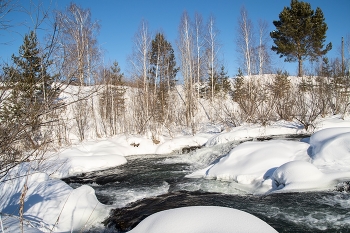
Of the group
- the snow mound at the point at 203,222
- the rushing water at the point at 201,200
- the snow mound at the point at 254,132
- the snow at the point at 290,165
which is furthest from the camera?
the snow mound at the point at 254,132

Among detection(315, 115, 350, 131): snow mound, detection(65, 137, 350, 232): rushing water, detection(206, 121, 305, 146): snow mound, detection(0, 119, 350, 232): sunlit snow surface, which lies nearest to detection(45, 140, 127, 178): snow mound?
detection(0, 119, 350, 232): sunlit snow surface

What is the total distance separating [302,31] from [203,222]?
28237 millimetres

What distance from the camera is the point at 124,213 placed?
479 cm

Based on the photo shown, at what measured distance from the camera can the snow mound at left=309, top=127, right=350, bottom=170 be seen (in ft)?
19.7

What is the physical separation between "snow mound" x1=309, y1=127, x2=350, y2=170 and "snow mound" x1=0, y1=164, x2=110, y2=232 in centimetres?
551

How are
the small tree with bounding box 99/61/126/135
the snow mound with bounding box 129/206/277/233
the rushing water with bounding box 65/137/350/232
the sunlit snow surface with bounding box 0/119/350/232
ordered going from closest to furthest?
1. the snow mound with bounding box 129/206/277/233
2. the rushing water with bounding box 65/137/350/232
3. the sunlit snow surface with bounding box 0/119/350/232
4. the small tree with bounding box 99/61/126/135

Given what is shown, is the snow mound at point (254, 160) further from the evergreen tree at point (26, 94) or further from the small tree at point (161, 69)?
the small tree at point (161, 69)

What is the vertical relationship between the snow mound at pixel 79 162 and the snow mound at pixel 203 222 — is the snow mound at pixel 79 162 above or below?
below

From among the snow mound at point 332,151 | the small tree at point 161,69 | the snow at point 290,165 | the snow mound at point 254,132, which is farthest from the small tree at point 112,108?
the snow mound at point 332,151

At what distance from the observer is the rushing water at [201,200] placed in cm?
396

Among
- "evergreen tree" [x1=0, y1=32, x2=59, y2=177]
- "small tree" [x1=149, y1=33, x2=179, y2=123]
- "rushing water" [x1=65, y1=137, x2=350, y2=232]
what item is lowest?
"rushing water" [x1=65, y1=137, x2=350, y2=232]

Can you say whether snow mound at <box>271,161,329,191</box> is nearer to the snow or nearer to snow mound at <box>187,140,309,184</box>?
the snow

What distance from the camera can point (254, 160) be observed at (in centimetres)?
691

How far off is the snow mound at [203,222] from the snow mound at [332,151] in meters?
4.00
